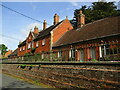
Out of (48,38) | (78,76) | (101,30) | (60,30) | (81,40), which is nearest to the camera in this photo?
(78,76)

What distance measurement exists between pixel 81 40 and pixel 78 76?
833 cm

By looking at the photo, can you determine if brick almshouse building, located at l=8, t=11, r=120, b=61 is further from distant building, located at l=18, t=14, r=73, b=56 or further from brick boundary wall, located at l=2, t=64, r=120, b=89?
brick boundary wall, located at l=2, t=64, r=120, b=89

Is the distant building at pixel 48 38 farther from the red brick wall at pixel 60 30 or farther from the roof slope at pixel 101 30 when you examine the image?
the roof slope at pixel 101 30

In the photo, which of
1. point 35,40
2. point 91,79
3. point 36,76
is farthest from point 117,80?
point 35,40

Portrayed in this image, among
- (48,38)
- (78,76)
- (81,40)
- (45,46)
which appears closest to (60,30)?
(48,38)

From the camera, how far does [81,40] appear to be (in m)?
16.4

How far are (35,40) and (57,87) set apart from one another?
19.0 metres

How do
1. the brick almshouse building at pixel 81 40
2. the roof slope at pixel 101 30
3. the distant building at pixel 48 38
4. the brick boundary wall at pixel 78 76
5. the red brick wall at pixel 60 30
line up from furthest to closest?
1. the red brick wall at pixel 60 30
2. the distant building at pixel 48 38
3. the roof slope at pixel 101 30
4. the brick almshouse building at pixel 81 40
5. the brick boundary wall at pixel 78 76

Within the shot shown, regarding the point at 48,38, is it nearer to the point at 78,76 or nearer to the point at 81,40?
the point at 81,40

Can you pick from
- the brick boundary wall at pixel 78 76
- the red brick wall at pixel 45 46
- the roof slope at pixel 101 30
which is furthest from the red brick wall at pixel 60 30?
the brick boundary wall at pixel 78 76

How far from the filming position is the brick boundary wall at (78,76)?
690 cm

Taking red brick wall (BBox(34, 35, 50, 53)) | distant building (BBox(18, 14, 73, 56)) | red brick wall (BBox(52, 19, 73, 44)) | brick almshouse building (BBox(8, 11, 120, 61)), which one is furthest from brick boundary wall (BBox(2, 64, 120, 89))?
red brick wall (BBox(52, 19, 73, 44))

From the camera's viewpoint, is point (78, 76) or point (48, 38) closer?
point (78, 76)

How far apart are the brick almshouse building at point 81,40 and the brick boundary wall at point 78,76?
4.47 feet
